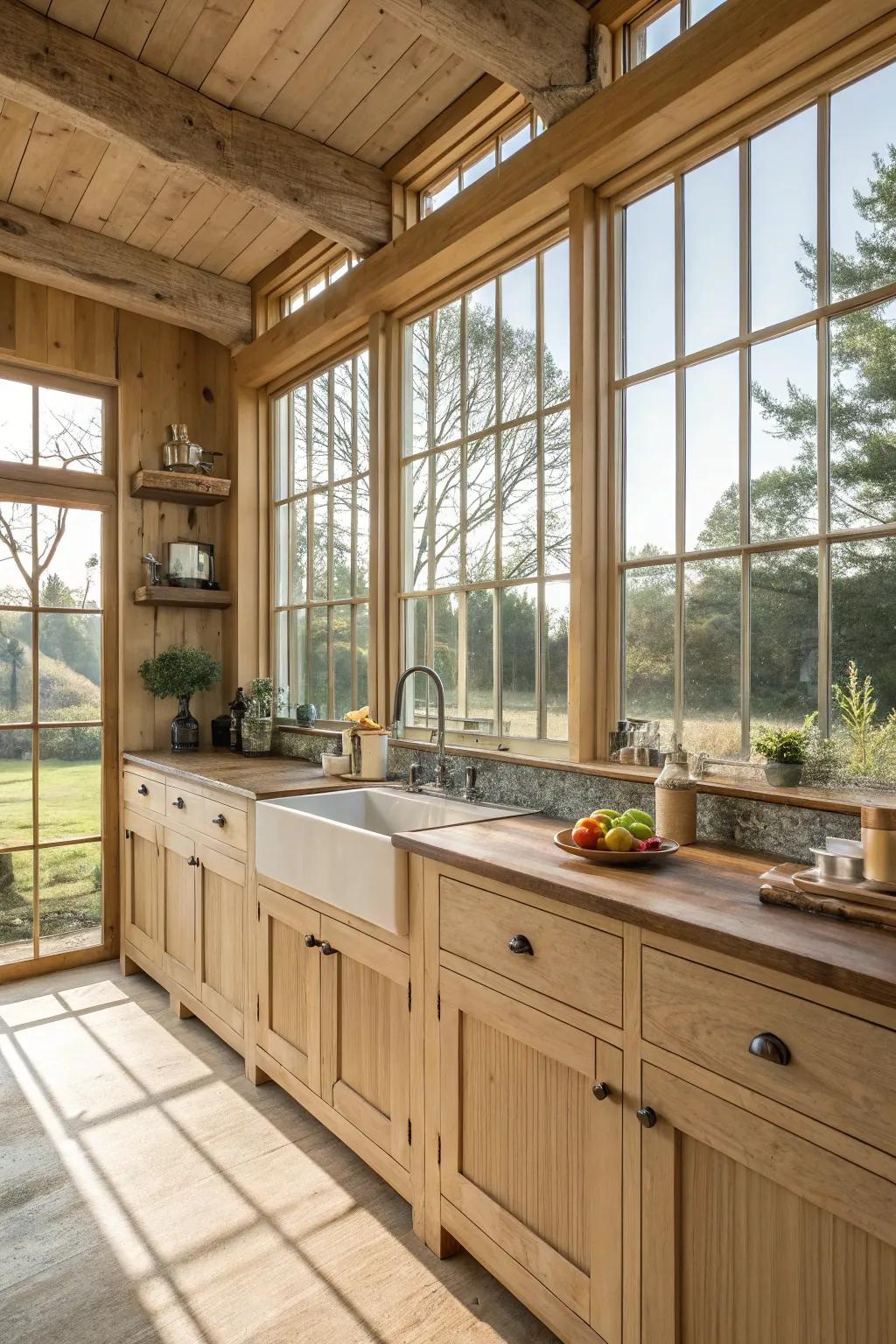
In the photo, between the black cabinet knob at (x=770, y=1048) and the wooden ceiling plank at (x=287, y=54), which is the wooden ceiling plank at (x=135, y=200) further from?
the black cabinet knob at (x=770, y=1048)

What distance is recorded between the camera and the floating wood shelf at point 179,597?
3.58 meters

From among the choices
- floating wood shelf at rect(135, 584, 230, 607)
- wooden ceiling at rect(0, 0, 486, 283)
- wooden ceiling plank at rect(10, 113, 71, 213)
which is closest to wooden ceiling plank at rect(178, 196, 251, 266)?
wooden ceiling at rect(0, 0, 486, 283)

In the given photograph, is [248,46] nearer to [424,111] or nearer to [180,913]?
[424,111]

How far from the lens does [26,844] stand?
3.50 m

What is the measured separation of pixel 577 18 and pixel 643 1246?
273 cm

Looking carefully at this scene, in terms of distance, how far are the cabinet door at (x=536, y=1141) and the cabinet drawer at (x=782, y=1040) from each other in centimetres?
17

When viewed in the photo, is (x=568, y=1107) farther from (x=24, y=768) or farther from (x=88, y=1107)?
(x=24, y=768)

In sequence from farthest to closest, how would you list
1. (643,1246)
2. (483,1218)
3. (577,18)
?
(577,18), (483,1218), (643,1246)

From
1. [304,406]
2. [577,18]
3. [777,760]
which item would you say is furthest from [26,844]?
[577,18]

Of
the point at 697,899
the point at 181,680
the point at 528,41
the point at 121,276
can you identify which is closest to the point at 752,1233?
the point at 697,899

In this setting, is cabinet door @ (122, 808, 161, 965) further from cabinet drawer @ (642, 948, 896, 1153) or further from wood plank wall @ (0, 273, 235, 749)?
cabinet drawer @ (642, 948, 896, 1153)

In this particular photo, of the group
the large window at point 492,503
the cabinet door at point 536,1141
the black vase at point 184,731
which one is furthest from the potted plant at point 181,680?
the cabinet door at point 536,1141

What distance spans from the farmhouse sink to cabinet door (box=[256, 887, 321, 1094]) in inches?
3.9

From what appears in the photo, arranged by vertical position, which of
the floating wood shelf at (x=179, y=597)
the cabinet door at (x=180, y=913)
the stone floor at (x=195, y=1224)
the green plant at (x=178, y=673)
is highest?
the floating wood shelf at (x=179, y=597)
